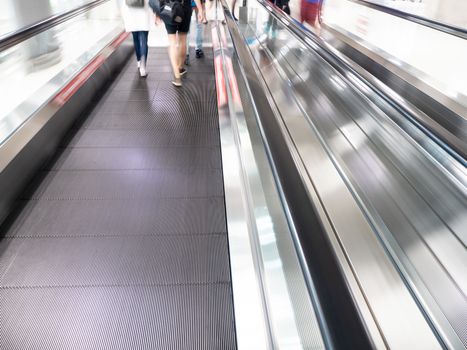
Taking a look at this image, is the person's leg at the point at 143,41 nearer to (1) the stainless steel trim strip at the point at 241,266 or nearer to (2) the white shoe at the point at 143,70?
(2) the white shoe at the point at 143,70

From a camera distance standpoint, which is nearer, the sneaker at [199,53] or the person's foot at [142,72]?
the person's foot at [142,72]

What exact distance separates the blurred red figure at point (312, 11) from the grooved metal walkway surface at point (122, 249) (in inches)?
274

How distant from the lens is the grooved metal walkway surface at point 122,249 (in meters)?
1.68

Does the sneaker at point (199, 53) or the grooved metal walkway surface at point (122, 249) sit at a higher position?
the sneaker at point (199, 53)

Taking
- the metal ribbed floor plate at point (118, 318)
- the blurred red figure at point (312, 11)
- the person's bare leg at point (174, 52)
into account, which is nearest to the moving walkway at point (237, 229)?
the metal ribbed floor plate at point (118, 318)

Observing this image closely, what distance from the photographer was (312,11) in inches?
344

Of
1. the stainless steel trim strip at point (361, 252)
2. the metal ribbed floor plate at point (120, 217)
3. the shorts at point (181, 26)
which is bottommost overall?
the metal ribbed floor plate at point (120, 217)

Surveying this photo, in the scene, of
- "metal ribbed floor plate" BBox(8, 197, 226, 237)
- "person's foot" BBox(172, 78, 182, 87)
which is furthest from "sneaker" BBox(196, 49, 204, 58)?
"metal ribbed floor plate" BBox(8, 197, 226, 237)

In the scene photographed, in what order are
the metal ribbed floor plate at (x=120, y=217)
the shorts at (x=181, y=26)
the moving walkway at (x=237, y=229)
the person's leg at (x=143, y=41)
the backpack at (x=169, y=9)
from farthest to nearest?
the person's leg at (x=143, y=41) → the shorts at (x=181, y=26) → the backpack at (x=169, y=9) → the metal ribbed floor plate at (x=120, y=217) → the moving walkway at (x=237, y=229)

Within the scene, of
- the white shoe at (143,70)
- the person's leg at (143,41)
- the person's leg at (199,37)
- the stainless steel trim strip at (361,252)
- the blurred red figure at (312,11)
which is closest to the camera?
Result: the stainless steel trim strip at (361,252)

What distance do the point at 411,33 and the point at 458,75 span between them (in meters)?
2.19

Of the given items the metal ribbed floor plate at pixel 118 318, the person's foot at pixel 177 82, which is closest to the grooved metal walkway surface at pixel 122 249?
the metal ribbed floor plate at pixel 118 318

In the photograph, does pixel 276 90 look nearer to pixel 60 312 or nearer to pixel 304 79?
pixel 304 79

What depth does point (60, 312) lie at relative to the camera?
174cm
